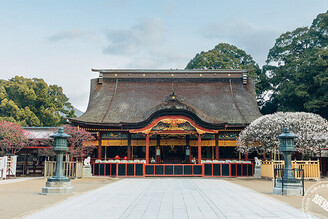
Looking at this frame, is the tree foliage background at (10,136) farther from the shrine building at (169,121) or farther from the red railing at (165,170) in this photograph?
the red railing at (165,170)

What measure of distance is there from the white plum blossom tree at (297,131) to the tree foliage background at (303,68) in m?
6.80

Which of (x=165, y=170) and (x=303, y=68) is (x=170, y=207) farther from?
(x=303, y=68)

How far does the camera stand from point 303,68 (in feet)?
90.8

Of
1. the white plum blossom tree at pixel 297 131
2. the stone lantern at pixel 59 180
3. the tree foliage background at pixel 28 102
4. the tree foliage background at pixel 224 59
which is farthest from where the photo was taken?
the tree foliage background at pixel 224 59

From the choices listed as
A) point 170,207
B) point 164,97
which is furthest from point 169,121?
point 170,207

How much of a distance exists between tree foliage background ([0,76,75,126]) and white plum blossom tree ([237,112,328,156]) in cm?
2368

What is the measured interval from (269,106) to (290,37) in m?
7.90

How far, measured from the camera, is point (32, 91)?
34406mm

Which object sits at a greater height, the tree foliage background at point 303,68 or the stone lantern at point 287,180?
the tree foliage background at point 303,68

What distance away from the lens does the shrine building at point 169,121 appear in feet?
74.4

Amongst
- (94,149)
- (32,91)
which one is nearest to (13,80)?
(32,91)

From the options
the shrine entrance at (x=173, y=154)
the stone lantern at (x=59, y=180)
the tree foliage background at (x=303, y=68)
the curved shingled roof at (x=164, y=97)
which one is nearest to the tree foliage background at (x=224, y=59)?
the tree foliage background at (x=303, y=68)

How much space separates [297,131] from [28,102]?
92.1 ft

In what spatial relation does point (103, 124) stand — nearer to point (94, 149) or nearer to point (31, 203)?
point (94, 149)
